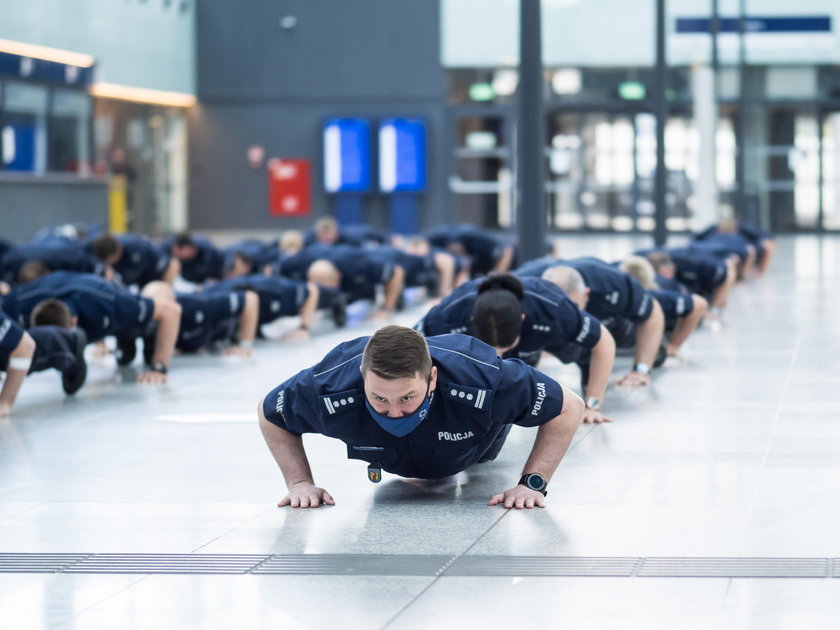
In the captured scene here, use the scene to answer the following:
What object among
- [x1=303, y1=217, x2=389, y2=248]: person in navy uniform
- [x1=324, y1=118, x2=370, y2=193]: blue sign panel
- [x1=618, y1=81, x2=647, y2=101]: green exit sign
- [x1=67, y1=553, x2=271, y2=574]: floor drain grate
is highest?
[x1=618, y1=81, x2=647, y2=101]: green exit sign

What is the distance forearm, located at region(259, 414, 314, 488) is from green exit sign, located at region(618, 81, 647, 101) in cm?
3142

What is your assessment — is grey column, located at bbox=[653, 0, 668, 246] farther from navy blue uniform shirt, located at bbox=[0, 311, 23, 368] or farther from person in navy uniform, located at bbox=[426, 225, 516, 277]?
navy blue uniform shirt, located at bbox=[0, 311, 23, 368]

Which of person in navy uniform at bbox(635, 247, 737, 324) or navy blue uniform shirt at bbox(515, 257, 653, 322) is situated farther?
person in navy uniform at bbox(635, 247, 737, 324)

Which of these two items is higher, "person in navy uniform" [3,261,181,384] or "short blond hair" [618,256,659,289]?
"short blond hair" [618,256,659,289]

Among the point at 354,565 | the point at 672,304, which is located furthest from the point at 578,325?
the point at 672,304

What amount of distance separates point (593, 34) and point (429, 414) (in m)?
31.5

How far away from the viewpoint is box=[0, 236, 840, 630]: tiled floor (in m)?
4.53

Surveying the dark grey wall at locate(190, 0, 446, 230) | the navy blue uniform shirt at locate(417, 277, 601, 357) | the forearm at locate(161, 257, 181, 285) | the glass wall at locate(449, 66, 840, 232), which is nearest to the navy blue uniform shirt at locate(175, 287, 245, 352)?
the forearm at locate(161, 257, 181, 285)

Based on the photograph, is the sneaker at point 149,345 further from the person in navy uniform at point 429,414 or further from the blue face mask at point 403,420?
the blue face mask at point 403,420

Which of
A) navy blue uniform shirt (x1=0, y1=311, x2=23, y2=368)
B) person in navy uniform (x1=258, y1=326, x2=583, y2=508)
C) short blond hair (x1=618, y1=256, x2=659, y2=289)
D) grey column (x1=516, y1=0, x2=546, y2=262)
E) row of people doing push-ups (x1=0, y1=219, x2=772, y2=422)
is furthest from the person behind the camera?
grey column (x1=516, y1=0, x2=546, y2=262)

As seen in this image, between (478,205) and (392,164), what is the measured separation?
2.62m

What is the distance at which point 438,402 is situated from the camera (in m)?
5.78

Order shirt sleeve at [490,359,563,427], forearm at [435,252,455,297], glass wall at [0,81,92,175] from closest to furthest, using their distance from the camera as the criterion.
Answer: shirt sleeve at [490,359,563,427] → forearm at [435,252,455,297] → glass wall at [0,81,92,175]

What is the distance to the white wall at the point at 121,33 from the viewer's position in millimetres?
25859
